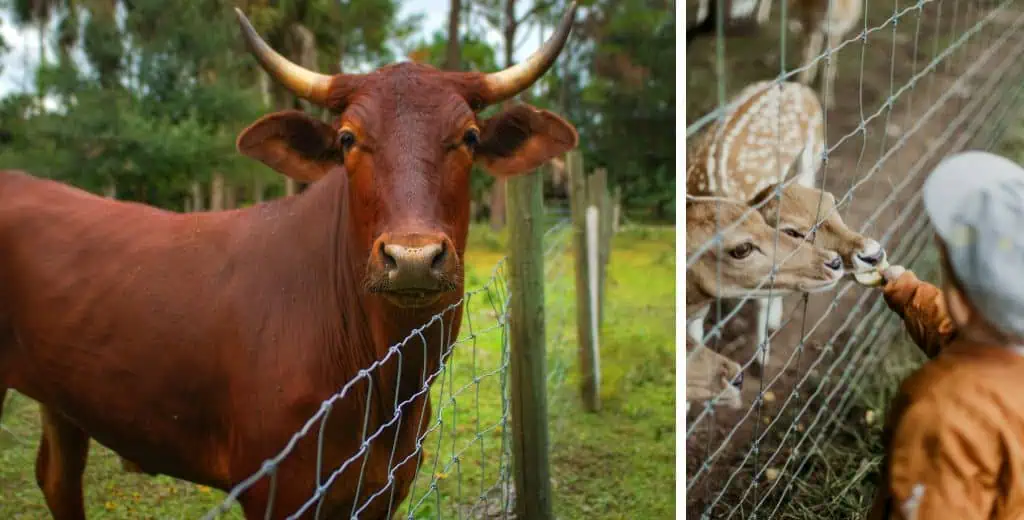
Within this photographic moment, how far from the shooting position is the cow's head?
1.49 m

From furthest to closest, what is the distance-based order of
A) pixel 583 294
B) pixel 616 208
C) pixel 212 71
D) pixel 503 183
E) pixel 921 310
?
pixel 583 294 < pixel 616 208 < pixel 503 183 < pixel 212 71 < pixel 921 310

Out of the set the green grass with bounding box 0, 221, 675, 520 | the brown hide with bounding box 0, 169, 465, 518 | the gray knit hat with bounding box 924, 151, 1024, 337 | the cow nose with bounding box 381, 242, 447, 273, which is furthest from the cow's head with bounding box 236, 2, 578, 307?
the gray knit hat with bounding box 924, 151, 1024, 337

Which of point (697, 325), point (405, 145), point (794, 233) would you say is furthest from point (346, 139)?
point (794, 233)

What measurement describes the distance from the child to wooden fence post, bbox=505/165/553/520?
1.12m

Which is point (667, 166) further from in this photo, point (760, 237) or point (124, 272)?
point (124, 272)

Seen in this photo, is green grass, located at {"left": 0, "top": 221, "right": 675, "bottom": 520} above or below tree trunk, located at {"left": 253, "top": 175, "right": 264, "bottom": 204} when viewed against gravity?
below

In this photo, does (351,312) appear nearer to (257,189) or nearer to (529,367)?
(257,189)

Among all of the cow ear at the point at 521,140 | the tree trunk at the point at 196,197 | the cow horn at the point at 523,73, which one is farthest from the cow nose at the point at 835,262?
the tree trunk at the point at 196,197

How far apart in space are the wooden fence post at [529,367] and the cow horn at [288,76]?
80cm

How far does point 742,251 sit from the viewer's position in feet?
5.37

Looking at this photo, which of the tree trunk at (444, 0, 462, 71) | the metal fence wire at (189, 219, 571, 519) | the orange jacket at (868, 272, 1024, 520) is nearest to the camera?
the orange jacket at (868, 272, 1024, 520)

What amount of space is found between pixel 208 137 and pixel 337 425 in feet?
2.33

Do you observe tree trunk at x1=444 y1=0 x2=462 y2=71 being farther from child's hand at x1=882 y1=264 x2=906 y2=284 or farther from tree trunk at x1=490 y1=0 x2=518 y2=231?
child's hand at x1=882 y1=264 x2=906 y2=284

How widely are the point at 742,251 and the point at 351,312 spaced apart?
86 cm
